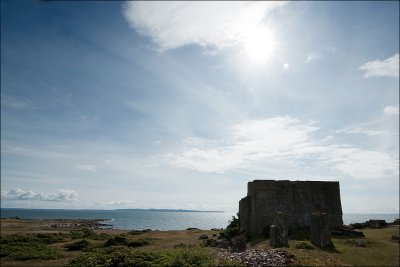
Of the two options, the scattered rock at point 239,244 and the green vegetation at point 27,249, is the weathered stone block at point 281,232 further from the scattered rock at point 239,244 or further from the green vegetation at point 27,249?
the green vegetation at point 27,249

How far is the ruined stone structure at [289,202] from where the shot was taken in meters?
31.0

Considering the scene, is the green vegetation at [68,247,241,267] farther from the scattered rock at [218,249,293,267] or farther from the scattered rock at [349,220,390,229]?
the scattered rock at [349,220,390,229]

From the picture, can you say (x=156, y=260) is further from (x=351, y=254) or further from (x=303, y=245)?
(x=351, y=254)

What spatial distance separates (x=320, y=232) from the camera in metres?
22.6

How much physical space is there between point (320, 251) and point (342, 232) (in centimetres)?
885

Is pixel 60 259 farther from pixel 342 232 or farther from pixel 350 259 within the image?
pixel 342 232

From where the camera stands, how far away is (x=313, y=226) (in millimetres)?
23172

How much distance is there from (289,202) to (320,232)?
29.8 ft

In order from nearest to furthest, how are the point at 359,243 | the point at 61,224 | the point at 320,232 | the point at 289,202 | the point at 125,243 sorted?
the point at 320,232, the point at 359,243, the point at 289,202, the point at 125,243, the point at 61,224

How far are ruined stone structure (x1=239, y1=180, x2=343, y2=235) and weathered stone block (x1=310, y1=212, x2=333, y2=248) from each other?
7.43 metres

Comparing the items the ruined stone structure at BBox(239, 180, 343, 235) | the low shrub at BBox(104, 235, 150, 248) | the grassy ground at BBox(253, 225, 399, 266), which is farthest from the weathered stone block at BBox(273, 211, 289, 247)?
the low shrub at BBox(104, 235, 150, 248)

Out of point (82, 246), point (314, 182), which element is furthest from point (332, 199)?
point (82, 246)

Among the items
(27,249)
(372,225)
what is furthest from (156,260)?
(372,225)

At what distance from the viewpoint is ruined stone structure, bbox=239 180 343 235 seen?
3101 cm
